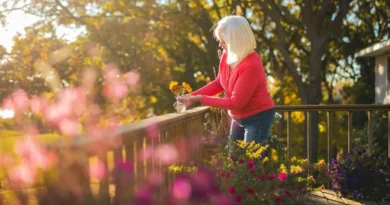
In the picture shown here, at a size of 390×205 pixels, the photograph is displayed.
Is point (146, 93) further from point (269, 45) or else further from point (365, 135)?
point (365, 135)

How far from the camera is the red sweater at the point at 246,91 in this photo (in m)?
3.16

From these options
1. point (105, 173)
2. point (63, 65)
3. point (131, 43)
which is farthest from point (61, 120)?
point (105, 173)

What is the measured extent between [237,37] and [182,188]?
1062 mm

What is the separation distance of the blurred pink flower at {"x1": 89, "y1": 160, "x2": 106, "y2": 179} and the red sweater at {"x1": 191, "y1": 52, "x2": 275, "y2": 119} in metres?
1.52

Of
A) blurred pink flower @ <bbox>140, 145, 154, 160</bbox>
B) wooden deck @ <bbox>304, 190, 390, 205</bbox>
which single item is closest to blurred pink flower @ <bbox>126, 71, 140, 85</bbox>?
wooden deck @ <bbox>304, 190, 390, 205</bbox>

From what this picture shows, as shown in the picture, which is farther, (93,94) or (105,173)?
(93,94)

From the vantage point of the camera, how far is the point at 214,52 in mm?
15750

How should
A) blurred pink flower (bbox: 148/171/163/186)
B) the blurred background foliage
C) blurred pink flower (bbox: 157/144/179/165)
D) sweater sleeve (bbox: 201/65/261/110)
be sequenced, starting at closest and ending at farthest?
blurred pink flower (bbox: 148/171/163/186)
blurred pink flower (bbox: 157/144/179/165)
sweater sleeve (bbox: 201/65/261/110)
the blurred background foliage

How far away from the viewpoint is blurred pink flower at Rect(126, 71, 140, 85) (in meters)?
16.7

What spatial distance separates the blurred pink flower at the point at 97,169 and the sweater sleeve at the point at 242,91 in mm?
1520

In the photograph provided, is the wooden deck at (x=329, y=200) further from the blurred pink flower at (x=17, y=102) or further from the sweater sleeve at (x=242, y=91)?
the blurred pink flower at (x=17, y=102)

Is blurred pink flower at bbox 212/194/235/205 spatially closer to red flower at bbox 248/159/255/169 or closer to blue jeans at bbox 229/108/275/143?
red flower at bbox 248/159/255/169

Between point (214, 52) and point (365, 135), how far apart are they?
18.0ft

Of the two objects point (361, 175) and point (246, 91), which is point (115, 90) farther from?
point (246, 91)
